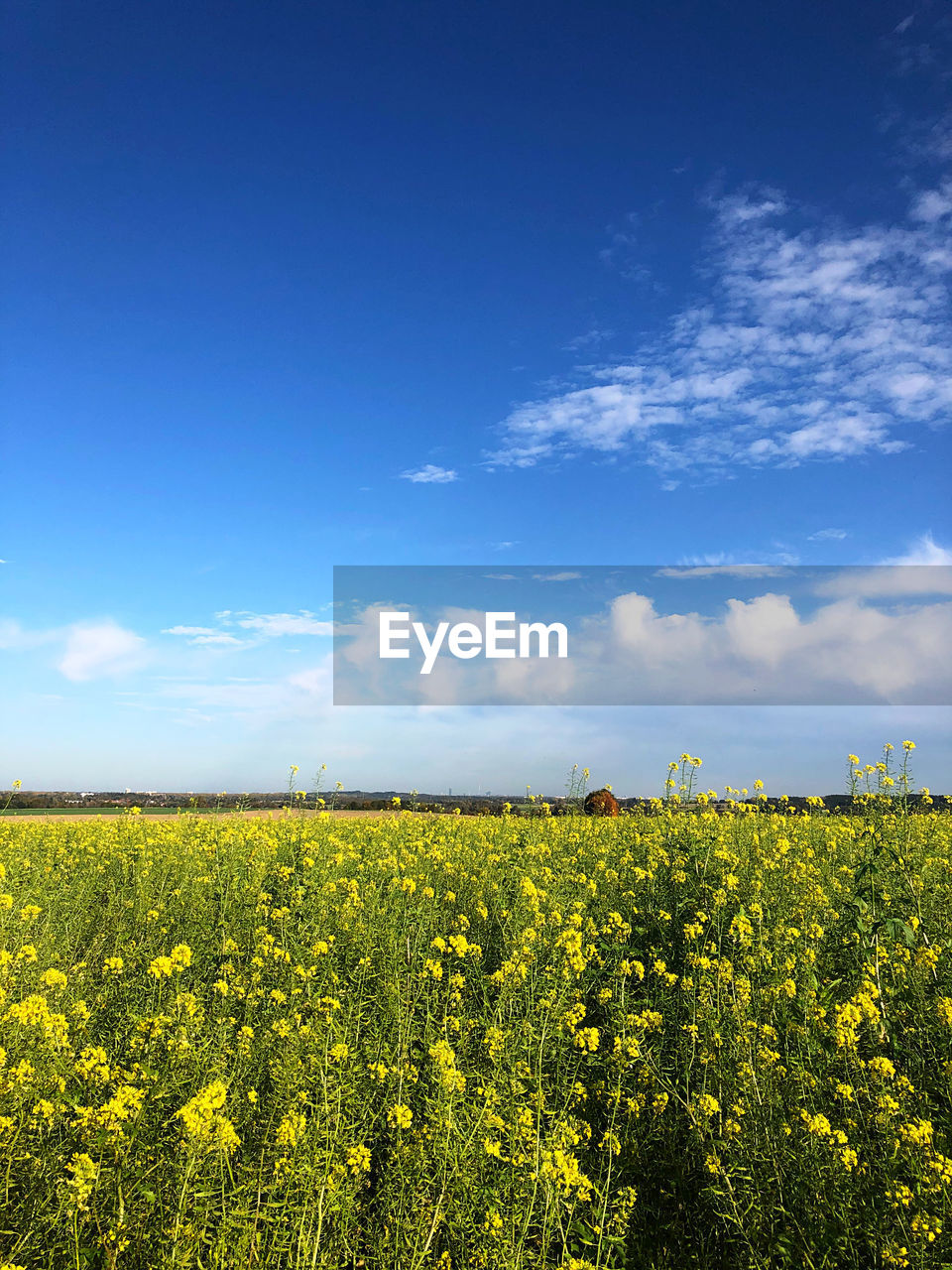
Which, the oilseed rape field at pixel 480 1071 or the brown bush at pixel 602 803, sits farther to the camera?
the brown bush at pixel 602 803

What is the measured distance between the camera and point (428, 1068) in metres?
3.96

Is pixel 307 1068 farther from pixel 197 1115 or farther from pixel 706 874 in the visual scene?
pixel 706 874

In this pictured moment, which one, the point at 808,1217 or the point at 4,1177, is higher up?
the point at 4,1177

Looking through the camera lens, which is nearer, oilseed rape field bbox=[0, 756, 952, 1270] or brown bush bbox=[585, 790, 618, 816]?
oilseed rape field bbox=[0, 756, 952, 1270]

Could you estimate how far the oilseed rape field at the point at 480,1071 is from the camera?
297 cm

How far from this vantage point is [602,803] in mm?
18719

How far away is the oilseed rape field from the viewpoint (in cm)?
297

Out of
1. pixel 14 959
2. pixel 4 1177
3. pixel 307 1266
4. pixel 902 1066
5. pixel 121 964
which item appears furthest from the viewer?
pixel 121 964

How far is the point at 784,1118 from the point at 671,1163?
820mm

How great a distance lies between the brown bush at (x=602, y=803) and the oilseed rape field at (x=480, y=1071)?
34.9 feet

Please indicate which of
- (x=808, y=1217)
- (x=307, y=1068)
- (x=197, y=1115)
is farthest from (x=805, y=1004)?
(x=197, y=1115)

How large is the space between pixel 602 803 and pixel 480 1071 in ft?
50.4

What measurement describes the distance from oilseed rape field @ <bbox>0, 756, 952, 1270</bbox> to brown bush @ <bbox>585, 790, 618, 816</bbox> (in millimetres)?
10643

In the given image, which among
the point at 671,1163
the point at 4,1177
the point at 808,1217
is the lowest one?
the point at 671,1163
